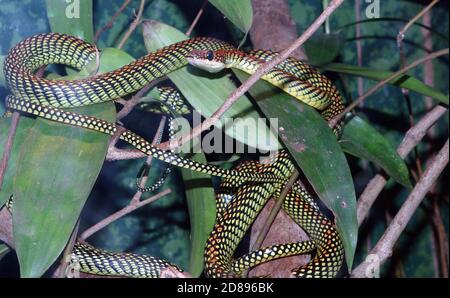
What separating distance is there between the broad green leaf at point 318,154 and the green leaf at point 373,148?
200 millimetres

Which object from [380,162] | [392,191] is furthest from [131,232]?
[392,191]

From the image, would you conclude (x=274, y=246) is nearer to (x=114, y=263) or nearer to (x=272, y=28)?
(x=114, y=263)

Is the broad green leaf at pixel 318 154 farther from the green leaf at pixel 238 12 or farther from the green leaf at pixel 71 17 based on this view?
the green leaf at pixel 71 17

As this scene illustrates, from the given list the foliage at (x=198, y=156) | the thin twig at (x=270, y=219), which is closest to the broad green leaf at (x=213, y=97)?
the foliage at (x=198, y=156)

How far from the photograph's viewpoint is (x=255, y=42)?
5.91 ft

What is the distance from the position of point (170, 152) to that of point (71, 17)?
481mm

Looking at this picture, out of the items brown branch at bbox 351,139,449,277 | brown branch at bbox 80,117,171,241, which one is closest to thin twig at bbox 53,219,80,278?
brown branch at bbox 80,117,171,241

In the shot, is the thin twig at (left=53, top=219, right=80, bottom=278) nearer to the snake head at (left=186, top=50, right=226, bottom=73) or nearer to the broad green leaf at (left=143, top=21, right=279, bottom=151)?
the broad green leaf at (left=143, top=21, right=279, bottom=151)

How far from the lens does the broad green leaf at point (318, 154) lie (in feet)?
3.81

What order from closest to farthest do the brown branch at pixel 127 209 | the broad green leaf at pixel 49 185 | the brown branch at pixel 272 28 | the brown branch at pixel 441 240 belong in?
the broad green leaf at pixel 49 185 < the brown branch at pixel 127 209 < the brown branch at pixel 272 28 < the brown branch at pixel 441 240

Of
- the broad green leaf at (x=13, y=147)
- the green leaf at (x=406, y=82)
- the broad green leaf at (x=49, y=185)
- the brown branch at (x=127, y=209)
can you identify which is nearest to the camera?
the broad green leaf at (x=49, y=185)

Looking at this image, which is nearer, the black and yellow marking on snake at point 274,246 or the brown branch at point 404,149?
the black and yellow marking on snake at point 274,246

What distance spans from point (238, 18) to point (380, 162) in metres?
0.54

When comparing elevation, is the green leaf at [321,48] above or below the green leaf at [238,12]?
below
